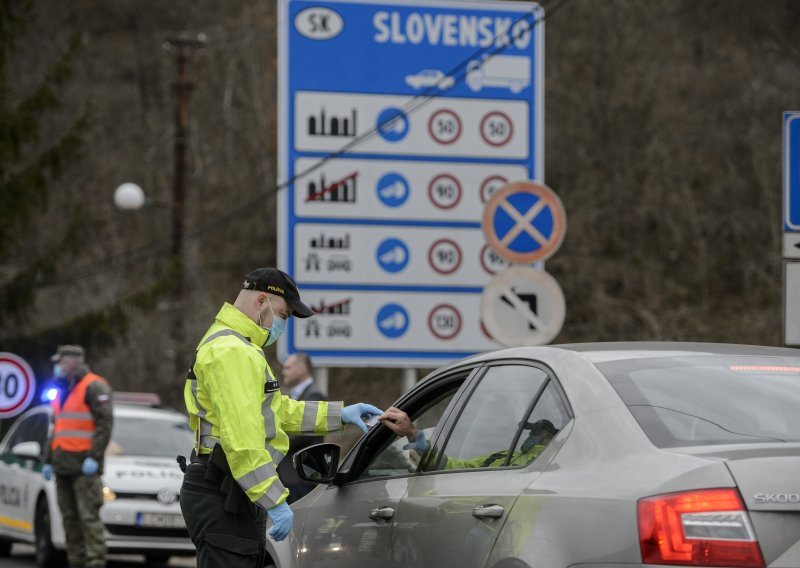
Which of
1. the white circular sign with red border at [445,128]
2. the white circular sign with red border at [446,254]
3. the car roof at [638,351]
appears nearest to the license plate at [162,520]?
the white circular sign with red border at [446,254]

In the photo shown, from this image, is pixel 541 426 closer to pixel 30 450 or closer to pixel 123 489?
pixel 123 489

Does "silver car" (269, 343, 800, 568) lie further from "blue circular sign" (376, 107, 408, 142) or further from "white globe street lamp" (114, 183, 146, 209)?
"white globe street lamp" (114, 183, 146, 209)

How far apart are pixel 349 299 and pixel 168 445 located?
247cm

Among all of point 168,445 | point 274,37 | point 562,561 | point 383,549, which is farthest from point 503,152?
point 274,37

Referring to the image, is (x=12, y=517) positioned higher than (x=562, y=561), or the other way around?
(x=562, y=561)

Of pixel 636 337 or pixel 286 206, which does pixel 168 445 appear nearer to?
pixel 286 206

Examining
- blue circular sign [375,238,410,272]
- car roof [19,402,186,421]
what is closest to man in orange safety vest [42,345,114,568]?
car roof [19,402,186,421]

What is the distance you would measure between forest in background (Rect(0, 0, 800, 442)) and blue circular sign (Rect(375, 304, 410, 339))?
48.0 ft

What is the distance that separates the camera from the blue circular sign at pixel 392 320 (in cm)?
1471

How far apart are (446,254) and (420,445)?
9249 millimetres

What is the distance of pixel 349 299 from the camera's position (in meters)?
14.7

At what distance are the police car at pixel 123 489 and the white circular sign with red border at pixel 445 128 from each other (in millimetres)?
4035

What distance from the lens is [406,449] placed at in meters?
5.90

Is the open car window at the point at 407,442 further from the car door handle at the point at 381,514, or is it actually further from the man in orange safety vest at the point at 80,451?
the man in orange safety vest at the point at 80,451
